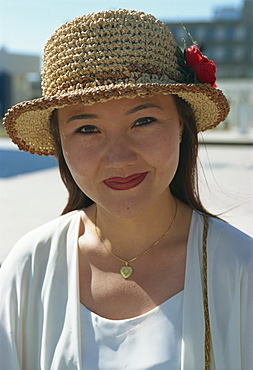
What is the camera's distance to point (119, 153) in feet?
4.79

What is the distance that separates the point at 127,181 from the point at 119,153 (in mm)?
85

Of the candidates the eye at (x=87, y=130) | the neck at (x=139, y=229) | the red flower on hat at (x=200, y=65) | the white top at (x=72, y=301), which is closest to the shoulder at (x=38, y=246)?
the white top at (x=72, y=301)

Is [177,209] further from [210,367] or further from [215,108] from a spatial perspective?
[210,367]

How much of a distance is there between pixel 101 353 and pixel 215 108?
84 centimetres

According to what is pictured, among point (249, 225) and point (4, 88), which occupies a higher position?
point (4, 88)

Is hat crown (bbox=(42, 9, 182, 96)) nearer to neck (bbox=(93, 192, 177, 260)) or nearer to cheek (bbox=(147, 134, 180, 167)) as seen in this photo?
cheek (bbox=(147, 134, 180, 167))

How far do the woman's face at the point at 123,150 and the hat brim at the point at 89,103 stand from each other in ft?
0.19

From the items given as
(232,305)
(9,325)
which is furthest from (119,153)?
(9,325)

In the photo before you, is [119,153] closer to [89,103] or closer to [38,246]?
→ [89,103]

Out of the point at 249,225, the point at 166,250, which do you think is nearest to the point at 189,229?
the point at 166,250

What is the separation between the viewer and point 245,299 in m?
1.49

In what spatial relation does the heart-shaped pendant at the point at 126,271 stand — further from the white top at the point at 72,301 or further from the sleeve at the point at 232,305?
the sleeve at the point at 232,305

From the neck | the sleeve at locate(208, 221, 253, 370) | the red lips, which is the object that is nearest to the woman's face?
the red lips

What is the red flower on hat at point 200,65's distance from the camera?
168 centimetres
